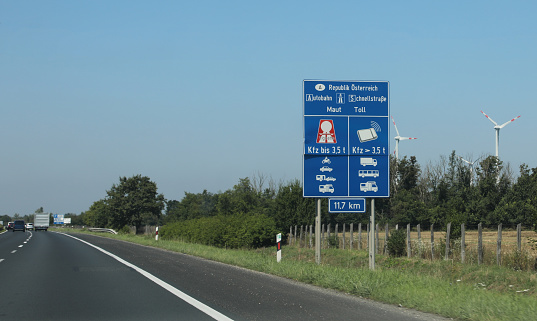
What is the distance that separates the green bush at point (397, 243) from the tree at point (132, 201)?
9228 centimetres

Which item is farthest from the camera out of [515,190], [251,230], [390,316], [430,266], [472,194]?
[472,194]

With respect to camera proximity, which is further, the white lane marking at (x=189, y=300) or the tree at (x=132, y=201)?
the tree at (x=132, y=201)

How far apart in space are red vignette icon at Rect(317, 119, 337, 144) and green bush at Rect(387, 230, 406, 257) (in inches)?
501

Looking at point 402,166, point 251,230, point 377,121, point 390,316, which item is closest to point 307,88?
point 377,121

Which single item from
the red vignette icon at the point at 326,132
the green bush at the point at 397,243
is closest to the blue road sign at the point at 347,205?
the red vignette icon at the point at 326,132

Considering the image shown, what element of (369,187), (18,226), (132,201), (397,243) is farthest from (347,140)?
(132,201)

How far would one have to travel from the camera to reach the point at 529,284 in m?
20.0

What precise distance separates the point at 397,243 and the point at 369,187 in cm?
1214

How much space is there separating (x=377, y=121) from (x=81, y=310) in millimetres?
12747

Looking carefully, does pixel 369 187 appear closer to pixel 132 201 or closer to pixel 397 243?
pixel 397 243

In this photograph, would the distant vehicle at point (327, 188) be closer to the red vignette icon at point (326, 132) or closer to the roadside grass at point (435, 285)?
the red vignette icon at point (326, 132)

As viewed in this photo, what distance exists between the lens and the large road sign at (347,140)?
19938mm

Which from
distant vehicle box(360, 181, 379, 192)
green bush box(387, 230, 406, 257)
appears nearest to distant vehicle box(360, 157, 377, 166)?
distant vehicle box(360, 181, 379, 192)

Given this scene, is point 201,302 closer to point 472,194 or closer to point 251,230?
point 251,230
